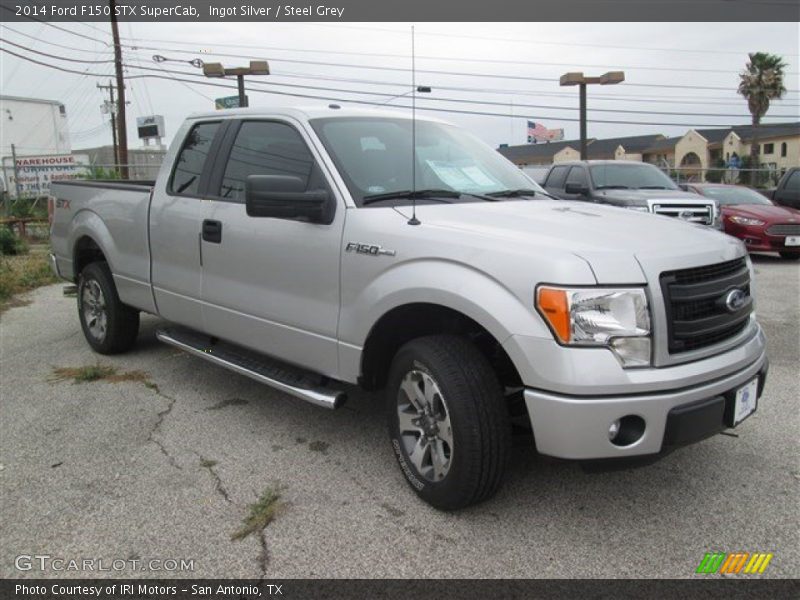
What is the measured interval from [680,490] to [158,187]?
3.93 m

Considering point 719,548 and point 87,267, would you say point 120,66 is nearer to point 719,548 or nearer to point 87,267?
point 87,267

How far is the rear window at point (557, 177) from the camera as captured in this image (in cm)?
1143

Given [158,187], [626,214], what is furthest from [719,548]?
[158,187]

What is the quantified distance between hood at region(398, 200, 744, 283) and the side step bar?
1.08 m

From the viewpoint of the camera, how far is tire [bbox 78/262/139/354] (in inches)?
214

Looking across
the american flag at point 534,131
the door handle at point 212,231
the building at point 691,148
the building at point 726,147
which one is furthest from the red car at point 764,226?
the american flag at point 534,131

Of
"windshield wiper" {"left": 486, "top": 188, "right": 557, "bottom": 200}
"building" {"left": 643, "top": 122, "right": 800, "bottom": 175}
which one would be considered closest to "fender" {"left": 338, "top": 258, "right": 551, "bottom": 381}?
"windshield wiper" {"left": 486, "top": 188, "right": 557, "bottom": 200}

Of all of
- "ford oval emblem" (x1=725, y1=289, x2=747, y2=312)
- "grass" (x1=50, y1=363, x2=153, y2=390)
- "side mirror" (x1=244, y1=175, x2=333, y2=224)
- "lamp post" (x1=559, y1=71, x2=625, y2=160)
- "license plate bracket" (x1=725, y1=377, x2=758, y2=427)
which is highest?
"lamp post" (x1=559, y1=71, x2=625, y2=160)

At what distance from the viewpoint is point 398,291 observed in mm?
3057

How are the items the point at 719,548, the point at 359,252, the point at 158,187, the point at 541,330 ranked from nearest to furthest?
the point at 541,330, the point at 719,548, the point at 359,252, the point at 158,187

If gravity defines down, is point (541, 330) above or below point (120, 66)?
below

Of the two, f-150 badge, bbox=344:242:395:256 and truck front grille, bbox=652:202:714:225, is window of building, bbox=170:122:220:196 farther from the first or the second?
truck front grille, bbox=652:202:714:225

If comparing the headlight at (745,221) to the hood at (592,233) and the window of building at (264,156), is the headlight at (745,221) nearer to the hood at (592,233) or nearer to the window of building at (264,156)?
the hood at (592,233)

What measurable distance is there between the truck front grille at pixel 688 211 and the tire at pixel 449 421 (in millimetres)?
7687
